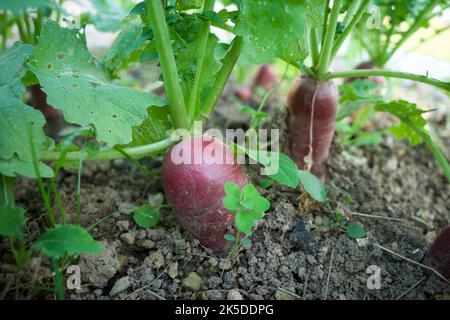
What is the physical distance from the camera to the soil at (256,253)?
95 cm

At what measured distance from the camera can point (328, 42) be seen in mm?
1129

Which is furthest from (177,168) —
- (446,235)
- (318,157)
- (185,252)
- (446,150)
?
(446,150)

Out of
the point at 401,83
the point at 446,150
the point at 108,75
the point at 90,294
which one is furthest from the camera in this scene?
the point at 401,83

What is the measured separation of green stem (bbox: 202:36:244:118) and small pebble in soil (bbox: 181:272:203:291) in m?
0.43

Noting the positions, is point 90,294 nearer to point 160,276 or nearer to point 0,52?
point 160,276

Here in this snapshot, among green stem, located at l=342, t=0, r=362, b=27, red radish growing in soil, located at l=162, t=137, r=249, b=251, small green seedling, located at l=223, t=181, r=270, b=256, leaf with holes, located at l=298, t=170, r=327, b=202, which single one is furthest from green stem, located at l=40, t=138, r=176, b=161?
green stem, located at l=342, t=0, r=362, b=27

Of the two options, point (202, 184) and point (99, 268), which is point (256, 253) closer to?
point (202, 184)

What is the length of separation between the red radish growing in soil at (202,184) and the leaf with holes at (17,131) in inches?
11.7

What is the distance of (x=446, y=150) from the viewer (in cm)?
179

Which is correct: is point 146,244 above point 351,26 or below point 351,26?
below

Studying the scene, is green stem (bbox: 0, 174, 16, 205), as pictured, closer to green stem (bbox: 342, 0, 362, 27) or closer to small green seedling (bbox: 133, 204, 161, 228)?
small green seedling (bbox: 133, 204, 161, 228)

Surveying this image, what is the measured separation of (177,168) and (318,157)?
1.70 ft

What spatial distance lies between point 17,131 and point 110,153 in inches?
8.8

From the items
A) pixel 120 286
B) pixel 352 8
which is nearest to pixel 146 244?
pixel 120 286
